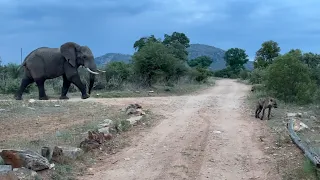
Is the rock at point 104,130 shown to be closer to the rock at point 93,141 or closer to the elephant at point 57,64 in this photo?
the rock at point 93,141

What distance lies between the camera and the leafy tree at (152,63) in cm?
2877

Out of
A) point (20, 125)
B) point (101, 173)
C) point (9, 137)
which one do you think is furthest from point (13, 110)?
point (101, 173)

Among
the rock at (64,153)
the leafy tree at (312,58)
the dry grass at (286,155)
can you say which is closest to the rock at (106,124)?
the rock at (64,153)

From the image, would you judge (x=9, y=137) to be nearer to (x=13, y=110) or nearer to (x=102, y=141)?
(x=102, y=141)

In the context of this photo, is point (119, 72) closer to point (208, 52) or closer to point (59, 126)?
point (59, 126)

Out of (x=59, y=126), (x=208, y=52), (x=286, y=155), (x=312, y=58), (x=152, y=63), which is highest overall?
(x=208, y=52)

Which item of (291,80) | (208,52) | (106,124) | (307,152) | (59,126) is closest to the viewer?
(307,152)

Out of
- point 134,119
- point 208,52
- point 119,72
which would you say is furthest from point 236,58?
point 134,119

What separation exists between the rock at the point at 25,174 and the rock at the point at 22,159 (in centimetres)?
15

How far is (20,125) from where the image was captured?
11.9 m

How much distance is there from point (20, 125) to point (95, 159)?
4077 mm

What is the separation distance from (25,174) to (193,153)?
3463 millimetres

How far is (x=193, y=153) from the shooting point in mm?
8984

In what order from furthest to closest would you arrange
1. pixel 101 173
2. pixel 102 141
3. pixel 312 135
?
pixel 312 135 < pixel 102 141 < pixel 101 173
